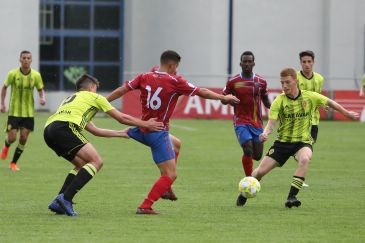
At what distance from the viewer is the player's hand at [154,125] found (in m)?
12.2

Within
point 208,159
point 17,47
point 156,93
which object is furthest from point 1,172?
point 17,47

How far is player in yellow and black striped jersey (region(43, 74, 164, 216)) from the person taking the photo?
12.1m

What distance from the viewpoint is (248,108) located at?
16.1m

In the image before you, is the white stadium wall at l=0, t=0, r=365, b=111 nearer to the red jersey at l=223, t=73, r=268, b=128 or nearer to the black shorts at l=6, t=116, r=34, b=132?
the black shorts at l=6, t=116, r=34, b=132

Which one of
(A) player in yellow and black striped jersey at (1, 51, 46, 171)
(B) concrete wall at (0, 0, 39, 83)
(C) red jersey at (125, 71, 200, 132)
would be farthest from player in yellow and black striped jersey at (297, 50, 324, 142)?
(B) concrete wall at (0, 0, 39, 83)

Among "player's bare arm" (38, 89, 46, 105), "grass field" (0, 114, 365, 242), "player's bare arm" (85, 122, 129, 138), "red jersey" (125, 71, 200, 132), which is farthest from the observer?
"player's bare arm" (38, 89, 46, 105)

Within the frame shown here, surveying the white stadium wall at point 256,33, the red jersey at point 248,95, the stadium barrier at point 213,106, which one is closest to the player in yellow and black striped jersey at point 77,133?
the red jersey at point 248,95

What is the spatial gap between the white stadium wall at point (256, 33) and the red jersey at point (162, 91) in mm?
31877

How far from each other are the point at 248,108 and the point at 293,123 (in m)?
2.60

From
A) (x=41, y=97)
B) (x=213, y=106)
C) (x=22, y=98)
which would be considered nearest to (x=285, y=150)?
(x=41, y=97)

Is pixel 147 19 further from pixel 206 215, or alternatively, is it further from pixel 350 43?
pixel 206 215

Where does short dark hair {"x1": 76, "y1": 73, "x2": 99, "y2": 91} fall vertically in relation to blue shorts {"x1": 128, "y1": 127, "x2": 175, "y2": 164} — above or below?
above

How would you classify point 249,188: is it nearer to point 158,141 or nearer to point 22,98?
point 158,141

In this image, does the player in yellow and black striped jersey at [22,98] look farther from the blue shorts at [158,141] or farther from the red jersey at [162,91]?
the blue shorts at [158,141]
